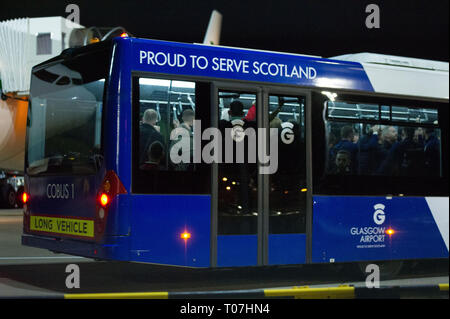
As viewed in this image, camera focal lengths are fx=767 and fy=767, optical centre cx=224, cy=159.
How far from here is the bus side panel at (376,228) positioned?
10.0 m

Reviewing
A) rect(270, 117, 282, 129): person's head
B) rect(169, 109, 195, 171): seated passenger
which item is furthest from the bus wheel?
rect(169, 109, 195, 171): seated passenger

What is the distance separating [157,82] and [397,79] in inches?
149

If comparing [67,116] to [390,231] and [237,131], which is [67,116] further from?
[390,231]

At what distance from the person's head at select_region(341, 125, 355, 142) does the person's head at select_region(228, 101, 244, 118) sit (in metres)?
1.62

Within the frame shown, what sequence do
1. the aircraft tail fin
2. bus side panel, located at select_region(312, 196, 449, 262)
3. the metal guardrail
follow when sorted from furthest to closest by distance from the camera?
the aircraft tail fin, bus side panel, located at select_region(312, 196, 449, 262), the metal guardrail

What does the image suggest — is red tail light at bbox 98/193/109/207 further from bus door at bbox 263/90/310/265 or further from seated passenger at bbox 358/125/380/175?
seated passenger at bbox 358/125/380/175

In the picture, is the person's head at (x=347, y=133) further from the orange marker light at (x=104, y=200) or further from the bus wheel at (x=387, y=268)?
the orange marker light at (x=104, y=200)

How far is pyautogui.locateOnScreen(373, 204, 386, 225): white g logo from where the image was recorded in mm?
10453

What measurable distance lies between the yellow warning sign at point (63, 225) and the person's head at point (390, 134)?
4292 mm

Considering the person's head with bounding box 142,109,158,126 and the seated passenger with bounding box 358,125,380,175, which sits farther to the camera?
the seated passenger with bounding box 358,125,380,175

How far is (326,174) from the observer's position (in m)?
10.1

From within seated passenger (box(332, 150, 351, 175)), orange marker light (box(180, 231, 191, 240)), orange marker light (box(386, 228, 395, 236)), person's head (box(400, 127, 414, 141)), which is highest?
person's head (box(400, 127, 414, 141))

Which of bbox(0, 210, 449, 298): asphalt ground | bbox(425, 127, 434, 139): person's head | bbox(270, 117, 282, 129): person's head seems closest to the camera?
bbox(0, 210, 449, 298): asphalt ground
